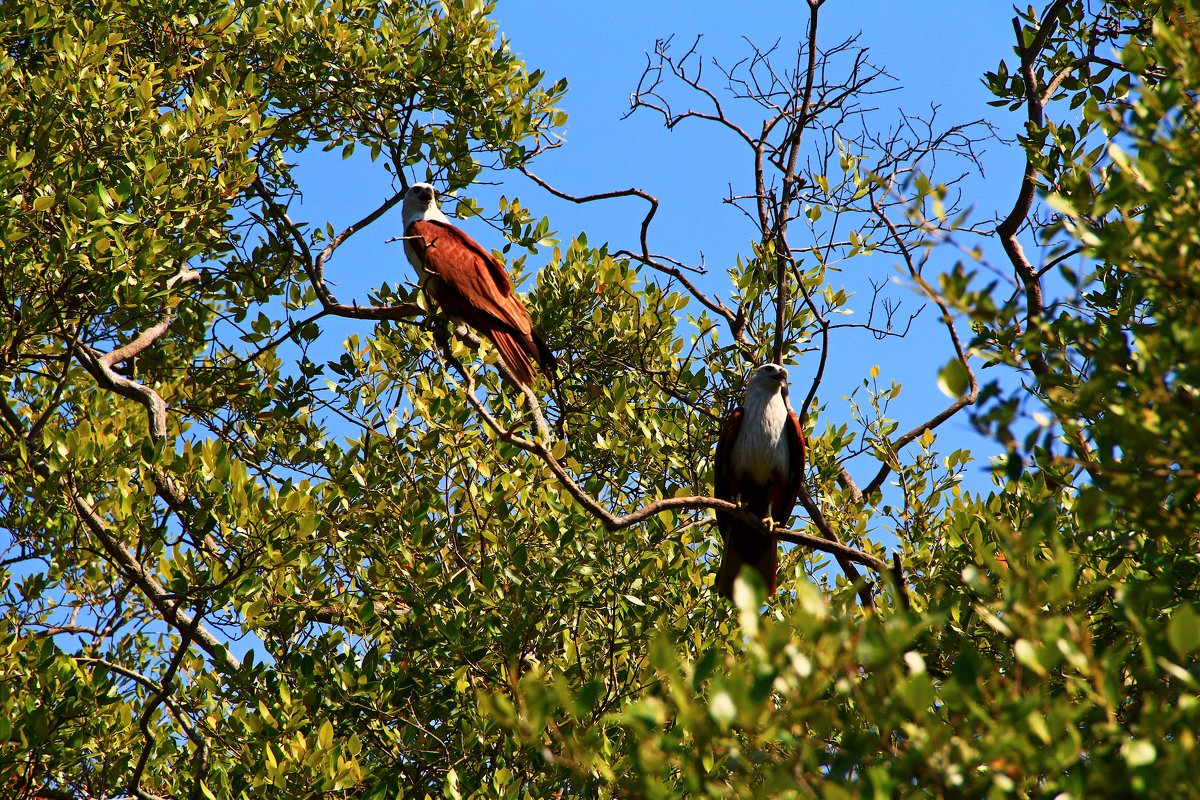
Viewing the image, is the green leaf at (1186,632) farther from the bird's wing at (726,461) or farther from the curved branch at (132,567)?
the bird's wing at (726,461)

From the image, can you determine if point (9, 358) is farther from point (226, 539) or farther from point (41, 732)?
point (41, 732)

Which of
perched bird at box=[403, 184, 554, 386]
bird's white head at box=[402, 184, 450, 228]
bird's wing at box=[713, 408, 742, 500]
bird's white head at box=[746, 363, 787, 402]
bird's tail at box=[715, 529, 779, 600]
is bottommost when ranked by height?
bird's tail at box=[715, 529, 779, 600]

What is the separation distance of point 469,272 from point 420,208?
45.8 inches

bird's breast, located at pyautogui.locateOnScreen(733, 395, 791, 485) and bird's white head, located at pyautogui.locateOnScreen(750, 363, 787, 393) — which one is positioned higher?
bird's white head, located at pyautogui.locateOnScreen(750, 363, 787, 393)

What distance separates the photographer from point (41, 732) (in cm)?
397

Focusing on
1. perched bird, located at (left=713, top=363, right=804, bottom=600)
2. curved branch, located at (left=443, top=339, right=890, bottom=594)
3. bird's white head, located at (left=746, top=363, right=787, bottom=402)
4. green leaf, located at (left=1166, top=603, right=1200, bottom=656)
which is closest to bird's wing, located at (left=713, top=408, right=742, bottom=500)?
perched bird, located at (left=713, top=363, right=804, bottom=600)

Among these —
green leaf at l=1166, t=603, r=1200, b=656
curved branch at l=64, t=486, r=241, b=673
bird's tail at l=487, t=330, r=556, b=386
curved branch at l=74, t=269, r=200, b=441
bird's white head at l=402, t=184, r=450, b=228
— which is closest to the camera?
green leaf at l=1166, t=603, r=1200, b=656

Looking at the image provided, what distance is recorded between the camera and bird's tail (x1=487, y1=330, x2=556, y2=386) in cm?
632

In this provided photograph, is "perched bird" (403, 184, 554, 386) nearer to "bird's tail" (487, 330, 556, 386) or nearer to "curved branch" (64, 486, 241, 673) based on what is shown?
"bird's tail" (487, 330, 556, 386)

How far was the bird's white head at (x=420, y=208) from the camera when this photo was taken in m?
7.38

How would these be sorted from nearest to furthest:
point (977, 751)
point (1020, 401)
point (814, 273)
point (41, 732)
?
1. point (977, 751)
2. point (1020, 401)
3. point (41, 732)
4. point (814, 273)

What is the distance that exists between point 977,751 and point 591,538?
2.86 metres

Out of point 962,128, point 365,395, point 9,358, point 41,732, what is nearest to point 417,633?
point 365,395

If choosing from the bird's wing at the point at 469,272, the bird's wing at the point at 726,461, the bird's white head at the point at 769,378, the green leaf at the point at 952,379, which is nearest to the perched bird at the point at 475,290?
the bird's wing at the point at 469,272
